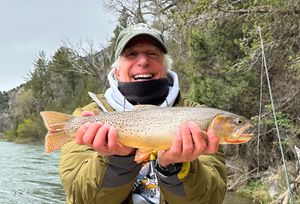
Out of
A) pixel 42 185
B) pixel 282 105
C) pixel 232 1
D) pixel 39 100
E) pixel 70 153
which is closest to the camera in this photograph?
pixel 70 153

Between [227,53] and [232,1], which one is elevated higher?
[232,1]

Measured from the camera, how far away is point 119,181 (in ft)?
8.06

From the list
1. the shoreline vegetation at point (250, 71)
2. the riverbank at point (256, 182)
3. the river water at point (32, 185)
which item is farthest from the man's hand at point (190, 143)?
the river water at point (32, 185)

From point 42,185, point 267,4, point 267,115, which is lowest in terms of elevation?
point 42,185

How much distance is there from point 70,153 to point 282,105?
9.67 meters

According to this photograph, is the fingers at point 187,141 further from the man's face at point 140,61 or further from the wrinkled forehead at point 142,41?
the wrinkled forehead at point 142,41

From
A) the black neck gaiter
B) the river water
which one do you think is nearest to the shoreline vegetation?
the river water

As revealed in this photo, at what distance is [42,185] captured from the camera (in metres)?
15.6

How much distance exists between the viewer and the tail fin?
8.50 ft

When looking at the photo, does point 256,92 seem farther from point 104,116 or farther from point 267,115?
point 104,116

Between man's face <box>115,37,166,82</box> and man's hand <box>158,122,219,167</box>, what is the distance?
0.71 meters

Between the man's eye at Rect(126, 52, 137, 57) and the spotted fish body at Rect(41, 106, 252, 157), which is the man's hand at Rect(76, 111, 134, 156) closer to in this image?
the spotted fish body at Rect(41, 106, 252, 157)

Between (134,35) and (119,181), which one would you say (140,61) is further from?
(119,181)

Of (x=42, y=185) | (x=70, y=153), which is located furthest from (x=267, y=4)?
(x=42, y=185)
